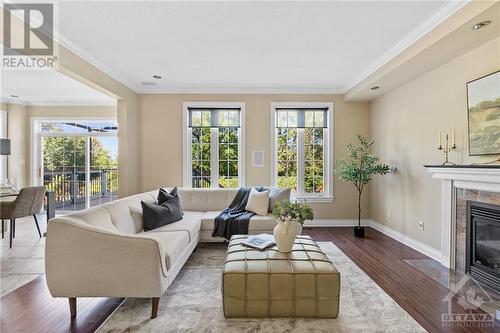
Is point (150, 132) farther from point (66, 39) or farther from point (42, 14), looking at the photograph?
point (42, 14)

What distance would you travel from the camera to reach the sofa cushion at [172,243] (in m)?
2.34

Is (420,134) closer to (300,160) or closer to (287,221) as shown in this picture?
(300,160)

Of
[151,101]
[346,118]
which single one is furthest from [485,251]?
[151,101]

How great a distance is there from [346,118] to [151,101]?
3867 millimetres

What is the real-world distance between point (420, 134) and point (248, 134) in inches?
112

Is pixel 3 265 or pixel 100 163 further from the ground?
pixel 100 163

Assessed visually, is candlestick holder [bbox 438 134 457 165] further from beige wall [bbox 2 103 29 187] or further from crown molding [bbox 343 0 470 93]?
beige wall [bbox 2 103 29 187]

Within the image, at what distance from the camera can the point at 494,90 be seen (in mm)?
2578

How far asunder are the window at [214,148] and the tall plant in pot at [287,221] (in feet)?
8.76

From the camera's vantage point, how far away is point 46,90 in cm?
516

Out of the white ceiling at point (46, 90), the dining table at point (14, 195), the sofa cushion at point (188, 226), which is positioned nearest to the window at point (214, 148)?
the sofa cushion at point (188, 226)

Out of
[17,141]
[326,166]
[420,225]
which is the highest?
[17,141]

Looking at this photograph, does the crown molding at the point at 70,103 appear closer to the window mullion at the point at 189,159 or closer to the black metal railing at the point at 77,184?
the black metal railing at the point at 77,184

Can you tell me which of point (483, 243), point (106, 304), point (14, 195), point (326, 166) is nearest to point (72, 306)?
point (106, 304)
